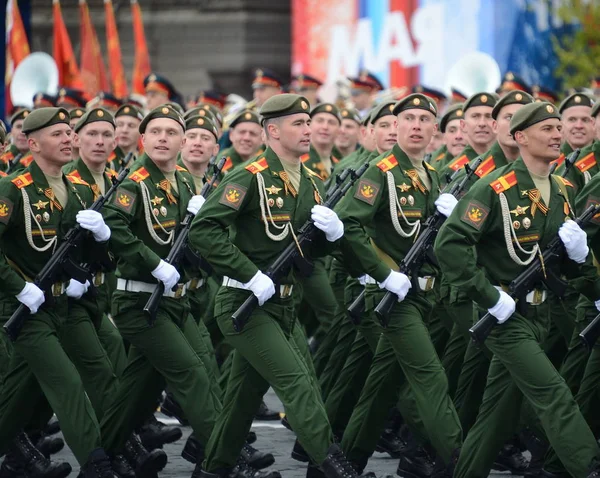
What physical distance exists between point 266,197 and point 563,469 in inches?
80.6

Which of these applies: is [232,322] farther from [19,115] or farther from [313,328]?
[19,115]

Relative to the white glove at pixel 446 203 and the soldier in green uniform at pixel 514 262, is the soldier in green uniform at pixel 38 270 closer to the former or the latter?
the white glove at pixel 446 203

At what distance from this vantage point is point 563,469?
26.0 feet

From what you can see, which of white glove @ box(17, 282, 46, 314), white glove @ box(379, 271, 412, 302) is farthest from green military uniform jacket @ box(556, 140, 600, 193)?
white glove @ box(17, 282, 46, 314)

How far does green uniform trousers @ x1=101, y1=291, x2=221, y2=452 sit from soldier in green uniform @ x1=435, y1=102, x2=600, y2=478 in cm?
147

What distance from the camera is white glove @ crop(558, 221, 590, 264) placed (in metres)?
7.59

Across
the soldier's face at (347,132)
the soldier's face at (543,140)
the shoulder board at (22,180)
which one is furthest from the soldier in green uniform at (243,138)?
the soldier's face at (543,140)

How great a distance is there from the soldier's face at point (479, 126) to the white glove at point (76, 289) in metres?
3.17

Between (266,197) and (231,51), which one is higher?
(266,197)

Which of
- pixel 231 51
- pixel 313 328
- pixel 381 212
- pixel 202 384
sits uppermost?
pixel 381 212

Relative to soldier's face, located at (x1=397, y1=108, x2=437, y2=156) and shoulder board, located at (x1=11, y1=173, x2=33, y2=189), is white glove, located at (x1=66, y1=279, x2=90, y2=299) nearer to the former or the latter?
shoulder board, located at (x1=11, y1=173, x2=33, y2=189)

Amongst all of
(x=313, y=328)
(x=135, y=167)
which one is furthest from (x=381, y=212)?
(x=313, y=328)

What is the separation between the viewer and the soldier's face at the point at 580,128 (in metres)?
10.7

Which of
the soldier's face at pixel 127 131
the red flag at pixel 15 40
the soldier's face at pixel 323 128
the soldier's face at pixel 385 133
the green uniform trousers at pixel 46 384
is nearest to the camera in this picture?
the green uniform trousers at pixel 46 384
